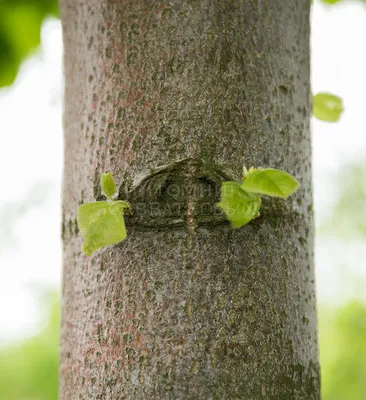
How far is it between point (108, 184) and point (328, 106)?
50cm

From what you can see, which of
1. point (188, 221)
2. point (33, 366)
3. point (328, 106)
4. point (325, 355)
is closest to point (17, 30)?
point (328, 106)

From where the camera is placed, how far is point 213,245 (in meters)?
0.69

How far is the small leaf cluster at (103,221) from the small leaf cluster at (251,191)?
0.13 metres

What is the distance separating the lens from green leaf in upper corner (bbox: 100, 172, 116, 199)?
2.27ft

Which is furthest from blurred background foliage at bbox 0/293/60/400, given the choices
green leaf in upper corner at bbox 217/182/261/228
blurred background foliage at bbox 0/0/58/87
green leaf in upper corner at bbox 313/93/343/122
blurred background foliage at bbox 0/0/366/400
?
green leaf in upper corner at bbox 217/182/261/228

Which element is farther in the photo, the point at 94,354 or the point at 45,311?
the point at 45,311

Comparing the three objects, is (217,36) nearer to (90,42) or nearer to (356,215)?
(90,42)

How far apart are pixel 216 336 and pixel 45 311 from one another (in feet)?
25.1

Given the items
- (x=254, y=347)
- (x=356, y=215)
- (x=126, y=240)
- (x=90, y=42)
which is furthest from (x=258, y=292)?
(x=356, y=215)

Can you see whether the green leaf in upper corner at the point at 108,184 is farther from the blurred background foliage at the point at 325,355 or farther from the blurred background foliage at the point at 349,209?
the blurred background foliage at the point at 349,209

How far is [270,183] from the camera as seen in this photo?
0.67 m

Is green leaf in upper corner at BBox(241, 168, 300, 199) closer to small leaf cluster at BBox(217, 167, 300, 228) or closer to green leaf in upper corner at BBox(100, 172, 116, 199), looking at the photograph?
small leaf cluster at BBox(217, 167, 300, 228)

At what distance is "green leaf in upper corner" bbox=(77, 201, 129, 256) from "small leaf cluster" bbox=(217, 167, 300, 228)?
127mm

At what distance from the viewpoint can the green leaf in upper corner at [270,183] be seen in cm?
67
